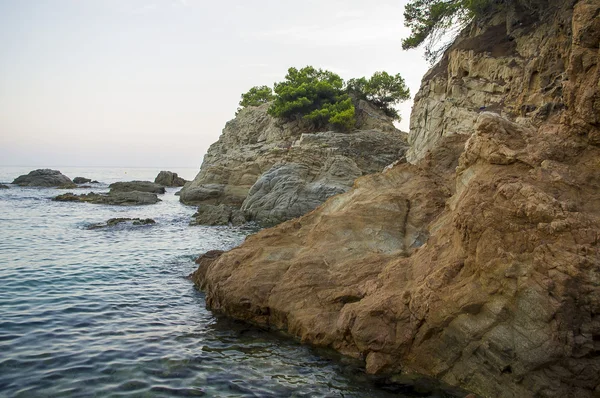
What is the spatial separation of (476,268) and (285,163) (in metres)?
26.1

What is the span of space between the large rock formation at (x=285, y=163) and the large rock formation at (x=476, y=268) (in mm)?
16888

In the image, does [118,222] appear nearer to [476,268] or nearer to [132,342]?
[132,342]

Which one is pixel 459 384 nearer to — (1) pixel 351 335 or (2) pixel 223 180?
(1) pixel 351 335

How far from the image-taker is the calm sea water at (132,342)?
285 inches

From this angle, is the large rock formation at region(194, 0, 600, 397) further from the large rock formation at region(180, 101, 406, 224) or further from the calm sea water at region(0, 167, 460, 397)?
the large rock formation at region(180, 101, 406, 224)

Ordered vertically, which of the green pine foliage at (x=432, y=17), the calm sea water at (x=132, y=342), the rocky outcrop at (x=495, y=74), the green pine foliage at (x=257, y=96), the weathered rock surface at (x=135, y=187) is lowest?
the calm sea water at (x=132, y=342)

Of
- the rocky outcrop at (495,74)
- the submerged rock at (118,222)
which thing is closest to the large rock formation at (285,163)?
the rocky outcrop at (495,74)

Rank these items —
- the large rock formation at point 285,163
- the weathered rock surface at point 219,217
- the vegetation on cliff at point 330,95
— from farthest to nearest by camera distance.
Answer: the vegetation on cliff at point 330,95, the large rock formation at point 285,163, the weathered rock surface at point 219,217

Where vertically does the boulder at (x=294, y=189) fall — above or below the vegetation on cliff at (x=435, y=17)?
below

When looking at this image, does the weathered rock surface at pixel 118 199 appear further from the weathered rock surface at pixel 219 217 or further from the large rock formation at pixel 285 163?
the weathered rock surface at pixel 219 217

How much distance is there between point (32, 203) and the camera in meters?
36.0

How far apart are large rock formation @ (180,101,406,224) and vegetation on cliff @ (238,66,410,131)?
5.67ft

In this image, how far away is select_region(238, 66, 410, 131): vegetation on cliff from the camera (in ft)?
150

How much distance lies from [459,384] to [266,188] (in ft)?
78.6
